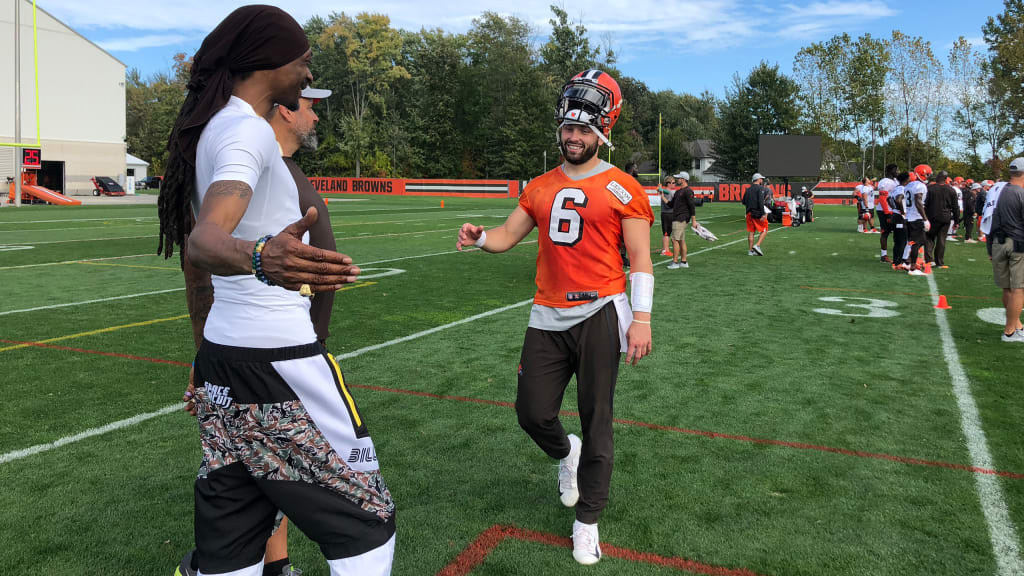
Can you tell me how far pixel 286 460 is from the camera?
2.12 meters

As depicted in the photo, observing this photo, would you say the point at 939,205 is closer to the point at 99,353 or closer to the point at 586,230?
the point at 586,230

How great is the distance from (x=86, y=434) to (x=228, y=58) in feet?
12.9

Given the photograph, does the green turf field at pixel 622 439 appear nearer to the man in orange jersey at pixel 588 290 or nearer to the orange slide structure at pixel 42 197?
the man in orange jersey at pixel 588 290

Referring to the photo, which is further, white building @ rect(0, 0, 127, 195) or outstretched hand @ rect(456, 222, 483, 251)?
white building @ rect(0, 0, 127, 195)

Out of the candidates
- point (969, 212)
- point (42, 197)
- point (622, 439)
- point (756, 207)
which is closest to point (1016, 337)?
point (622, 439)

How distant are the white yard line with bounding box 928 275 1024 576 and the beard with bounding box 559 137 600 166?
102 inches

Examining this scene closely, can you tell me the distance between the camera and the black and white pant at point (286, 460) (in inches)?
83.2

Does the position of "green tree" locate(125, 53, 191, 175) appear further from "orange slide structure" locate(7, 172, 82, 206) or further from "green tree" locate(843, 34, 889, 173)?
"green tree" locate(843, 34, 889, 173)

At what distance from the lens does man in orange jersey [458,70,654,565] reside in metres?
3.53

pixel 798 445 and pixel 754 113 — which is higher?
pixel 754 113

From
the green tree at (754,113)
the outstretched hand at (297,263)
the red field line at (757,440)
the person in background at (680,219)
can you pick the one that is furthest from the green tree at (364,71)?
the outstretched hand at (297,263)

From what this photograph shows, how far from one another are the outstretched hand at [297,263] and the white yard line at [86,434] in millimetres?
3904

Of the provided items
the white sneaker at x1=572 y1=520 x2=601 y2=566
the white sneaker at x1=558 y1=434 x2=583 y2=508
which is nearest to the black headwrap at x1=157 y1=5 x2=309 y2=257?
the white sneaker at x1=572 y1=520 x2=601 y2=566

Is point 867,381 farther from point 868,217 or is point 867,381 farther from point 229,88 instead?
point 868,217
